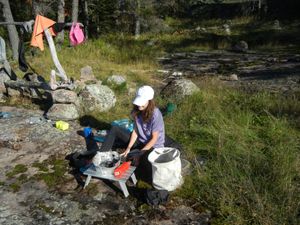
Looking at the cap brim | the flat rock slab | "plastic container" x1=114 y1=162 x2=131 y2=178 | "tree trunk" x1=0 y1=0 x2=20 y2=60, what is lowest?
the flat rock slab

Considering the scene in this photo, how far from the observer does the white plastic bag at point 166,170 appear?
420 centimetres

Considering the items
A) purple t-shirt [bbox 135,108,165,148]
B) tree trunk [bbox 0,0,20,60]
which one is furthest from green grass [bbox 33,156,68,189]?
tree trunk [bbox 0,0,20,60]

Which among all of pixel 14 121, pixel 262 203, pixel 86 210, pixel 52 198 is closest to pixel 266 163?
pixel 262 203

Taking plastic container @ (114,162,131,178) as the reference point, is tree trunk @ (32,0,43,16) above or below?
above

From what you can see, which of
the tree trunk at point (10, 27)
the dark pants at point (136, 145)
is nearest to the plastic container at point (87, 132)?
the dark pants at point (136, 145)

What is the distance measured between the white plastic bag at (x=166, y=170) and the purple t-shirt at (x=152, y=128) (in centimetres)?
31

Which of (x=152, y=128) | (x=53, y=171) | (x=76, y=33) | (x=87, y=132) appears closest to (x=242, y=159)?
(x=152, y=128)

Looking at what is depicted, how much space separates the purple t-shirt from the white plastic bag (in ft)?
1.00

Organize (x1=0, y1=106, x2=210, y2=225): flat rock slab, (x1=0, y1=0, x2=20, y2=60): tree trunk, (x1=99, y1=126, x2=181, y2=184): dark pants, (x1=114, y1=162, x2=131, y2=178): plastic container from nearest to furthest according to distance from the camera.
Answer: (x1=0, y1=106, x2=210, y2=225): flat rock slab
(x1=114, y1=162, x2=131, y2=178): plastic container
(x1=99, y1=126, x2=181, y2=184): dark pants
(x1=0, y1=0, x2=20, y2=60): tree trunk

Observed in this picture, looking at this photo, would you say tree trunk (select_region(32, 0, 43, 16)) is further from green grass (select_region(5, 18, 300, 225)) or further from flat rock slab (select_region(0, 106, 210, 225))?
flat rock slab (select_region(0, 106, 210, 225))

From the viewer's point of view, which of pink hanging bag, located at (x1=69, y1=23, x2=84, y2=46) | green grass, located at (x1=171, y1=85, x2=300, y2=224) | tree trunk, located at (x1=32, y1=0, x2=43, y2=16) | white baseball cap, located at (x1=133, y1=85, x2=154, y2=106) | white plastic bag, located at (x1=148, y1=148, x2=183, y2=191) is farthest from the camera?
tree trunk, located at (x1=32, y1=0, x2=43, y2=16)

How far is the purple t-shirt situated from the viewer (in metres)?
4.63

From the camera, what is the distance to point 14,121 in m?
7.05

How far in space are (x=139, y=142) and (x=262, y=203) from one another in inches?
68.1
